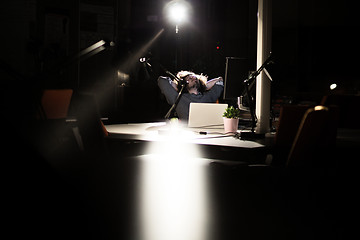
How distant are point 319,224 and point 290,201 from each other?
132 millimetres

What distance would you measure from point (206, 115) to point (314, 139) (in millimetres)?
1133

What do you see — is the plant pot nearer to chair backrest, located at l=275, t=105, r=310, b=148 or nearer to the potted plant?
the potted plant

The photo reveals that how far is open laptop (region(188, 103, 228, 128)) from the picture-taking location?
3118 mm

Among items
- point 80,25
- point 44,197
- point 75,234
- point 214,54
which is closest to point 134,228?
point 75,234

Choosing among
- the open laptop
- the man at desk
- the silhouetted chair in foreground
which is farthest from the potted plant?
the man at desk

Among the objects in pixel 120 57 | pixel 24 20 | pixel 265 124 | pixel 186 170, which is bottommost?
pixel 186 170

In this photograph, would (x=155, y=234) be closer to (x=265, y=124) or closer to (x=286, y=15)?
(x=265, y=124)

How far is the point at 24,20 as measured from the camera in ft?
15.3

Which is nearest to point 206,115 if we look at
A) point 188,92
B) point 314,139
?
point 188,92

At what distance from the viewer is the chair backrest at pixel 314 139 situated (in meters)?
2.08

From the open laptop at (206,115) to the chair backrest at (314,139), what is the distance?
0.96m

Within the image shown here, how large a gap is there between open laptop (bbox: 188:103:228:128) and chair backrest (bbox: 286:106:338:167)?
3.16 ft

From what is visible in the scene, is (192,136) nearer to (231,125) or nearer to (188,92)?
(231,125)

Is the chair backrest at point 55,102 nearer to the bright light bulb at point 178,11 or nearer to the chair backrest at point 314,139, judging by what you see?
the bright light bulb at point 178,11
